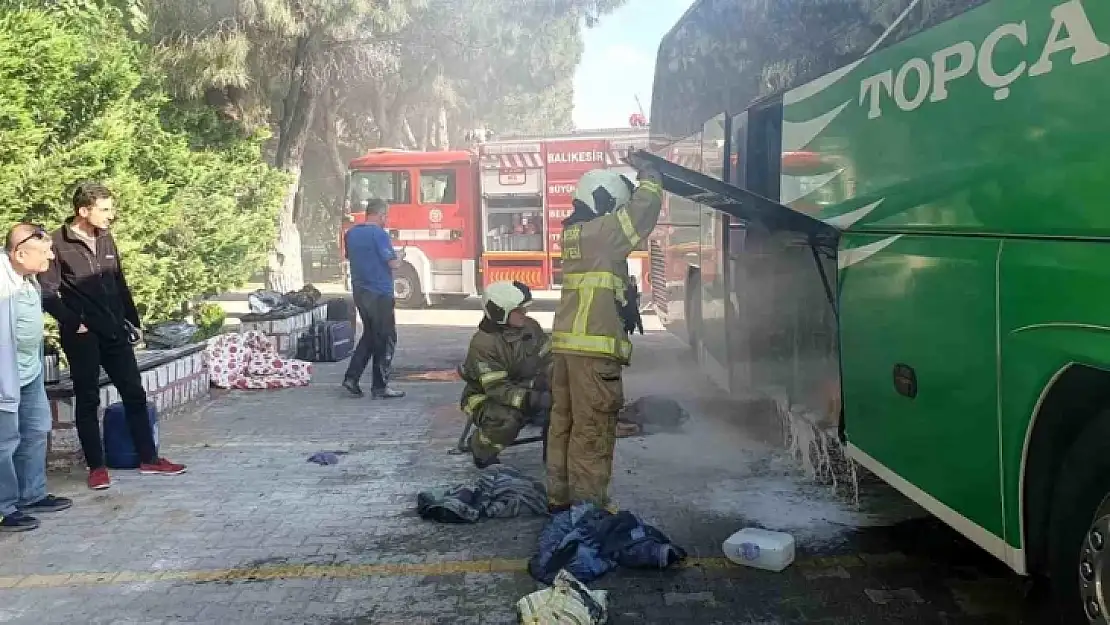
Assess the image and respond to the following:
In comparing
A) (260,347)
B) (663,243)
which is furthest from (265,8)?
(663,243)

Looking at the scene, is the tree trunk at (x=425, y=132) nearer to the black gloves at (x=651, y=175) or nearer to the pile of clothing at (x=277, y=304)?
the pile of clothing at (x=277, y=304)

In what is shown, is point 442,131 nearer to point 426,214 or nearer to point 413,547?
point 426,214

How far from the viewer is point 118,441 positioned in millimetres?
5957

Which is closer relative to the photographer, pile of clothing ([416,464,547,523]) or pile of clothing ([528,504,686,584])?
pile of clothing ([528,504,686,584])

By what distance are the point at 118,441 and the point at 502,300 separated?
2694 millimetres

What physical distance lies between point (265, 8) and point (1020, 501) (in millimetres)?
13517

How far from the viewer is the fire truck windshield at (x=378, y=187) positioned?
1655 centimetres

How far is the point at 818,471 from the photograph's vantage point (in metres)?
5.39

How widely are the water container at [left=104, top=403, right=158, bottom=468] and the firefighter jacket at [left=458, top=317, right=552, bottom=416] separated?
2.14 m

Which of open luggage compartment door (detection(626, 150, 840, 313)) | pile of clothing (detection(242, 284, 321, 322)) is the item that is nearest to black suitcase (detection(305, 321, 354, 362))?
pile of clothing (detection(242, 284, 321, 322))

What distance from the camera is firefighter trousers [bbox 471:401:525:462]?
18.4ft

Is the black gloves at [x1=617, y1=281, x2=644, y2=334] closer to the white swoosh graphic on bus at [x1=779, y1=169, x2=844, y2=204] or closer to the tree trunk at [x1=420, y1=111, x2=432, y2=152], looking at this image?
the white swoosh graphic on bus at [x1=779, y1=169, x2=844, y2=204]

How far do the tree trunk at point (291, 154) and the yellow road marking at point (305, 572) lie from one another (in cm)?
1195

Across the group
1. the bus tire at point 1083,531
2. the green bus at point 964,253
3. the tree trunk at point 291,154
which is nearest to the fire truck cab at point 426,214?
the tree trunk at point 291,154
